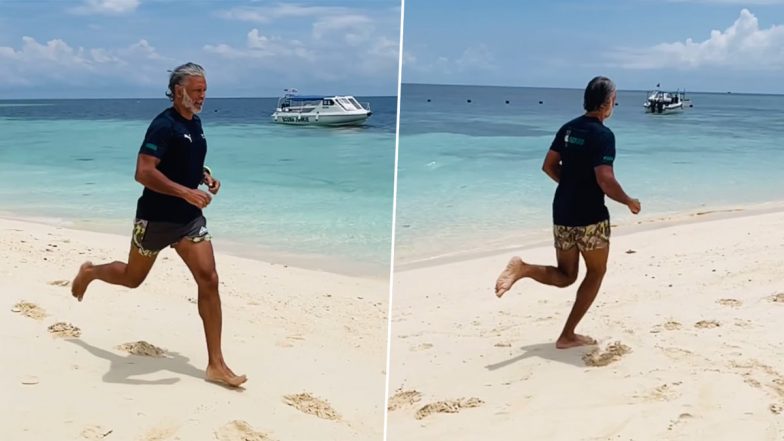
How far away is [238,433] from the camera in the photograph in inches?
135

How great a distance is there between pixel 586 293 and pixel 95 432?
261 centimetres

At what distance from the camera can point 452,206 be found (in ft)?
40.0

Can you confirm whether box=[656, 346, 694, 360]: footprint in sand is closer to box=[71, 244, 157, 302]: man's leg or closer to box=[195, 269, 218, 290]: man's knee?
box=[195, 269, 218, 290]: man's knee

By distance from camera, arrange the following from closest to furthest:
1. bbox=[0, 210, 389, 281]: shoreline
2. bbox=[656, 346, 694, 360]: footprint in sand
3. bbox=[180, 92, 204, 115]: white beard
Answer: bbox=[180, 92, 204, 115]: white beard → bbox=[656, 346, 694, 360]: footprint in sand → bbox=[0, 210, 389, 281]: shoreline

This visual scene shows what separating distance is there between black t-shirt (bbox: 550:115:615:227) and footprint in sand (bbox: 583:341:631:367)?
28.3 inches

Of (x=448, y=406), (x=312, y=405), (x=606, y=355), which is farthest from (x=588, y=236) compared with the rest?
(x=312, y=405)

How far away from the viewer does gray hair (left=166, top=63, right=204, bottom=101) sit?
3.68 m

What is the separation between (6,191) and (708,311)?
12.4 meters

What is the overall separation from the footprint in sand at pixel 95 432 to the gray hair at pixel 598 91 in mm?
2822

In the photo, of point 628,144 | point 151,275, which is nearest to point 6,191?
point 151,275

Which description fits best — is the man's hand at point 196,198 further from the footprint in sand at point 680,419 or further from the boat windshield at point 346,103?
the boat windshield at point 346,103

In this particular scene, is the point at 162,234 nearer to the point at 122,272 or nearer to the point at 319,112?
the point at 122,272

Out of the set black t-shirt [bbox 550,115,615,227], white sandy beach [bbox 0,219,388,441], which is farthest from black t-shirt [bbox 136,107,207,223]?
black t-shirt [bbox 550,115,615,227]

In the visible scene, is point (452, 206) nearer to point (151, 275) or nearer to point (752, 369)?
point (151, 275)
